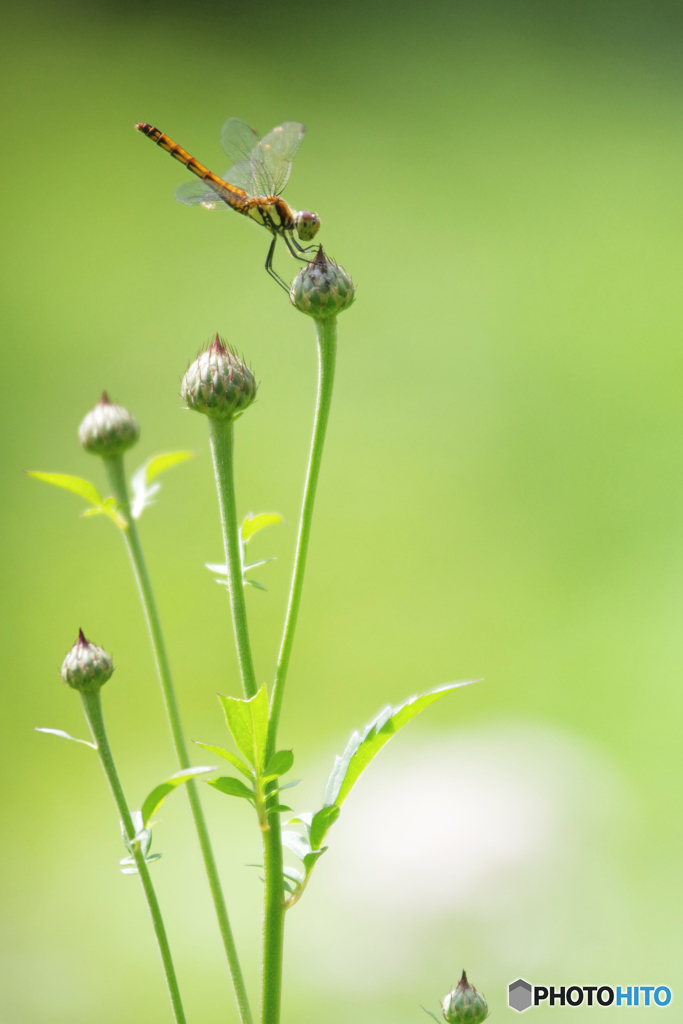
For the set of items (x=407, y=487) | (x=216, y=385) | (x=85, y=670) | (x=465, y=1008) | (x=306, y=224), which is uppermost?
(x=407, y=487)

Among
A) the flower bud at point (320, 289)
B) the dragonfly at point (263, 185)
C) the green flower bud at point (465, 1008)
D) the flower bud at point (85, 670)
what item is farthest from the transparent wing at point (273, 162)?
the green flower bud at point (465, 1008)

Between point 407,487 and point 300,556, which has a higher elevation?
point 407,487

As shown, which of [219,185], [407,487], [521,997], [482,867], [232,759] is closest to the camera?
[232,759]

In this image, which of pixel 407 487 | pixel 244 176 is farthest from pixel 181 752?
pixel 407 487

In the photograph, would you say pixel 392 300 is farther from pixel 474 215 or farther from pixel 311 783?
pixel 311 783

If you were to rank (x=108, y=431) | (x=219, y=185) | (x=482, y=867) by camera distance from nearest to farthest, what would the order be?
(x=108, y=431) < (x=219, y=185) < (x=482, y=867)

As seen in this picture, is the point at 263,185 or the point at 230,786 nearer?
the point at 230,786

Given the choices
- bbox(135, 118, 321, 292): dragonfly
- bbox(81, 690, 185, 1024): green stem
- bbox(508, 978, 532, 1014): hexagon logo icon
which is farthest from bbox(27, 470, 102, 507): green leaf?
bbox(508, 978, 532, 1014): hexagon logo icon

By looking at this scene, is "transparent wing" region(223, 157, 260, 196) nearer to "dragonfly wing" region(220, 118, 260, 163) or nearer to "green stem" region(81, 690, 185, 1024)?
"dragonfly wing" region(220, 118, 260, 163)

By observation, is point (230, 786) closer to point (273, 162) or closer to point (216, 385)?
point (216, 385)
